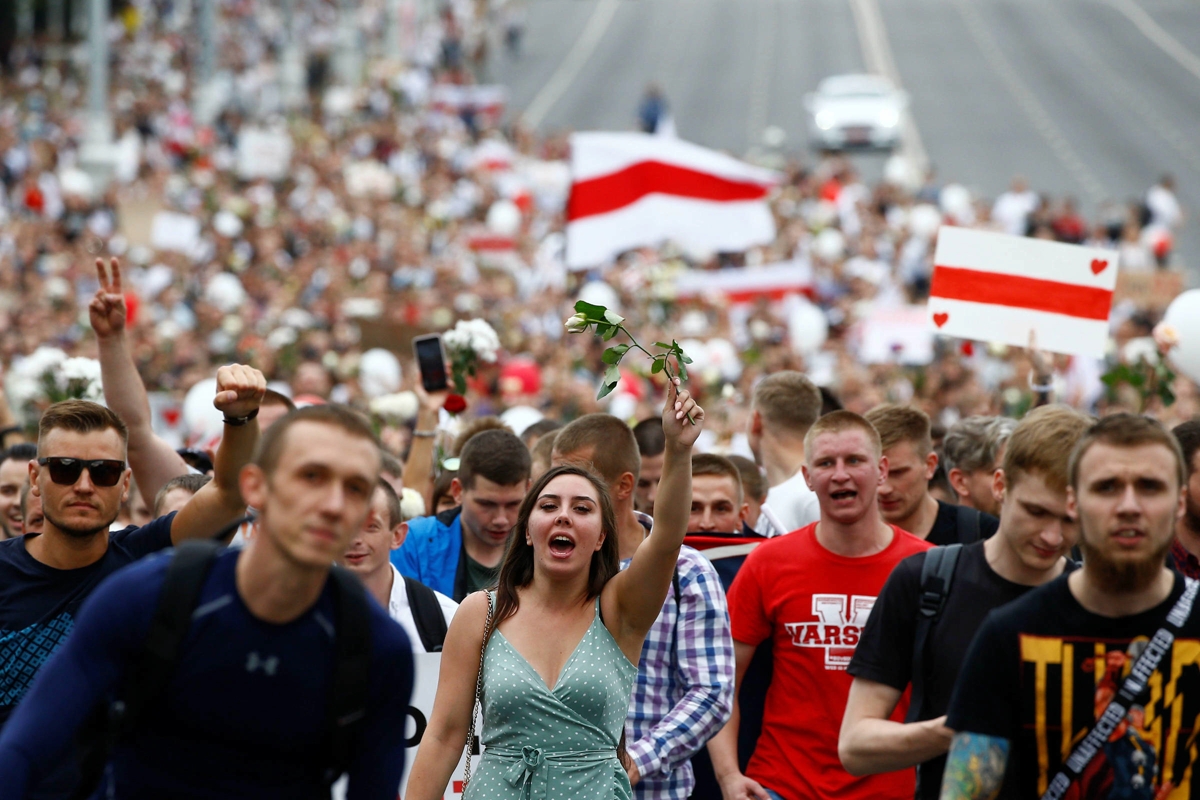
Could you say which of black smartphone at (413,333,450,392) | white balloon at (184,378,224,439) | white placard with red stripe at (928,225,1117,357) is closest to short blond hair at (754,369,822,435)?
white placard with red stripe at (928,225,1117,357)

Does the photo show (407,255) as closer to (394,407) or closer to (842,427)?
(394,407)

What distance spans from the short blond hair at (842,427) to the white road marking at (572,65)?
38.1m

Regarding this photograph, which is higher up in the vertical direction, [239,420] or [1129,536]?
[239,420]

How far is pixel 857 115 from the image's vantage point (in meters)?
42.2

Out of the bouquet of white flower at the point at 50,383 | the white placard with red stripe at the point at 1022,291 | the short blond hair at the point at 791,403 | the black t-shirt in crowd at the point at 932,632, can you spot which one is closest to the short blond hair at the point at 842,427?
the black t-shirt in crowd at the point at 932,632

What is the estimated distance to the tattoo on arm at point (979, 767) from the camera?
3.87m

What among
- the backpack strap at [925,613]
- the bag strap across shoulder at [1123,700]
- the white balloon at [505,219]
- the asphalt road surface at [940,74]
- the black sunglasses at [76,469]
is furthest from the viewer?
the asphalt road surface at [940,74]

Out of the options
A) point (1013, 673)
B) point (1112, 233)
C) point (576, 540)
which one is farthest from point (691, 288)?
point (1013, 673)

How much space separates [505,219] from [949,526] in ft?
74.9

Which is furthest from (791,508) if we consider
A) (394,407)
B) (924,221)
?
(924,221)

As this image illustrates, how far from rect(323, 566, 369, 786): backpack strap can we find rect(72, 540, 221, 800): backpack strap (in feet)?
1.03

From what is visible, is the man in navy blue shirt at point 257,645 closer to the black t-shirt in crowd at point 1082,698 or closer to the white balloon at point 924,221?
the black t-shirt in crowd at point 1082,698

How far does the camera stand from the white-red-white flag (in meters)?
14.5

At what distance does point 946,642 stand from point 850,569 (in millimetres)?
1223
